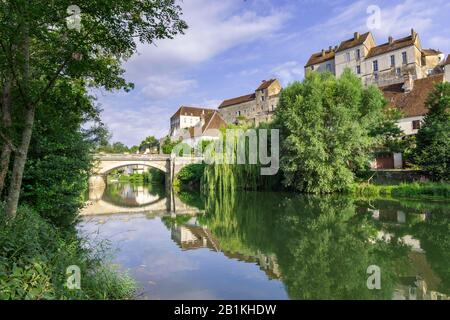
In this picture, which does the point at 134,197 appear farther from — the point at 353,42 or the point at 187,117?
the point at 187,117

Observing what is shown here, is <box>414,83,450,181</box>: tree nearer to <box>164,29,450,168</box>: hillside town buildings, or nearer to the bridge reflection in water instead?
<box>164,29,450,168</box>: hillside town buildings

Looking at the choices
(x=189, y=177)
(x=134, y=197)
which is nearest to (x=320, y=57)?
(x=189, y=177)

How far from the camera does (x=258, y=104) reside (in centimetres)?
6762

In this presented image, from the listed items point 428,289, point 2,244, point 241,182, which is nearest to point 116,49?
point 2,244

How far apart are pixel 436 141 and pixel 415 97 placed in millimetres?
16160

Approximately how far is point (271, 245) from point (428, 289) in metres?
4.90

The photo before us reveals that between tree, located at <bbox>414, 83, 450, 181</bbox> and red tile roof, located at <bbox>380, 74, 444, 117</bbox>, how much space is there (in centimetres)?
1032

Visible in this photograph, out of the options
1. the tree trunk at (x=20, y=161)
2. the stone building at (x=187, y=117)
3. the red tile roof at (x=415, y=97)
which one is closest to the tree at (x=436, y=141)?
the red tile roof at (x=415, y=97)

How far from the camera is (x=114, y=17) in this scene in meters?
6.72

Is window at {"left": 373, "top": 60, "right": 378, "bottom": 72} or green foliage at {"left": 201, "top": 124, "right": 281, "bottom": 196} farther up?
window at {"left": 373, "top": 60, "right": 378, "bottom": 72}

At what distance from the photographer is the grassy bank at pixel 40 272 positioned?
4.47 metres

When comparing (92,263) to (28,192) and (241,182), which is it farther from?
(241,182)

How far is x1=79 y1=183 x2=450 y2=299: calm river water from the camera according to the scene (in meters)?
7.02

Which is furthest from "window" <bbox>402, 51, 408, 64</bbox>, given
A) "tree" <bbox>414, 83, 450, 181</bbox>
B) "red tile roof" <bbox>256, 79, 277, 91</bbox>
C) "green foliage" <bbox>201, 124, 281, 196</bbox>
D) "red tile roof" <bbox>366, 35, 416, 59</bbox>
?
"green foliage" <bbox>201, 124, 281, 196</bbox>
